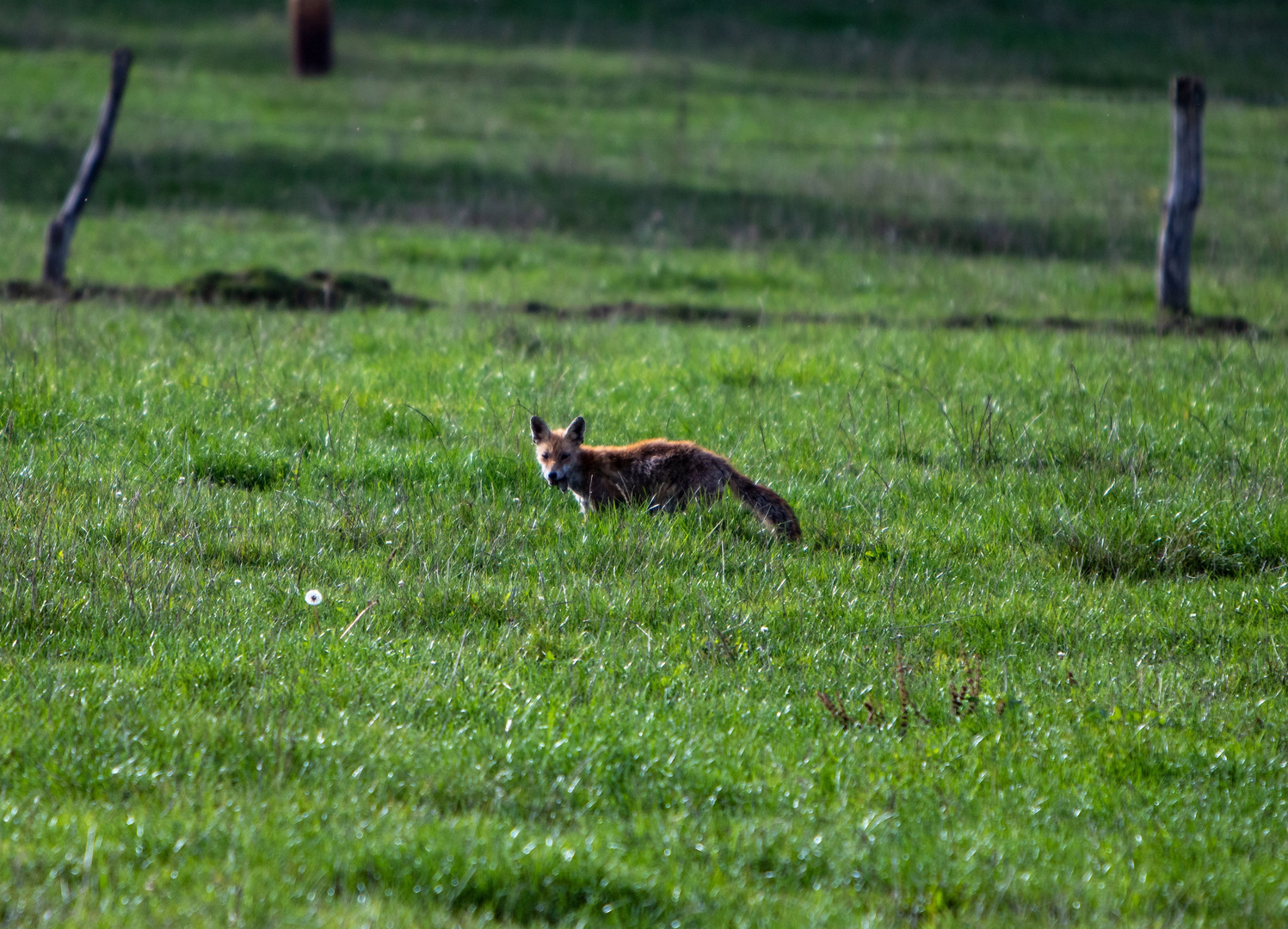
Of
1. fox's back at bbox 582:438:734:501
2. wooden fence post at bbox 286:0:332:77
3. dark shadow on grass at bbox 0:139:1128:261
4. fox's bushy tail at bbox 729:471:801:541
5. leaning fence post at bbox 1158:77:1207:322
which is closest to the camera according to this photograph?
fox's bushy tail at bbox 729:471:801:541

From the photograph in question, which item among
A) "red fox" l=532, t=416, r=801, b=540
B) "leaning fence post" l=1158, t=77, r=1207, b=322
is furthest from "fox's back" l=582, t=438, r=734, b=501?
"leaning fence post" l=1158, t=77, r=1207, b=322

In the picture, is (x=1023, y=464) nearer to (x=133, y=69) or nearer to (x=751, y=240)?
(x=751, y=240)

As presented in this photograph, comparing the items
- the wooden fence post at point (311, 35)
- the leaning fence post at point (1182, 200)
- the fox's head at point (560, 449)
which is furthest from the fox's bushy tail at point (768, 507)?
the wooden fence post at point (311, 35)

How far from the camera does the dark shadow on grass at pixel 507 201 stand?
2173 centimetres

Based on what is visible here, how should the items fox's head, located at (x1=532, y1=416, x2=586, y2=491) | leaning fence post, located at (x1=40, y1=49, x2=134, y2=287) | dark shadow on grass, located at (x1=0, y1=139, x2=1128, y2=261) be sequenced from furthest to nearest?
dark shadow on grass, located at (x1=0, y1=139, x2=1128, y2=261)
leaning fence post, located at (x1=40, y1=49, x2=134, y2=287)
fox's head, located at (x1=532, y1=416, x2=586, y2=491)

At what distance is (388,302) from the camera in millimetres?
15539

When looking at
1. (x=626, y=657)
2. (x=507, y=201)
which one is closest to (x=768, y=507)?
(x=626, y=657)

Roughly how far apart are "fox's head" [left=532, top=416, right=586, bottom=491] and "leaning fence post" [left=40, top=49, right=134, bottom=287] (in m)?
10.3

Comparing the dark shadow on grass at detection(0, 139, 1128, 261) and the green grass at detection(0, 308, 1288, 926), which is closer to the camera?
the green grass at detection(0, 308, 1288, 926)

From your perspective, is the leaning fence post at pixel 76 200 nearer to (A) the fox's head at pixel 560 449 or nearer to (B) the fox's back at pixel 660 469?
(A) the fox's head at pixel 560 449

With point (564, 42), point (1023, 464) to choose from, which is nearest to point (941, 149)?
point (564, 42)

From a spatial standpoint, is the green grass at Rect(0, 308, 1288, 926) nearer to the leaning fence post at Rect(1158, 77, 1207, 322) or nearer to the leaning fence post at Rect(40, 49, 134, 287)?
the leaning fence post at Rect(1158, 77, 1207, 322)

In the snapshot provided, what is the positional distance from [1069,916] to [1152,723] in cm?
168

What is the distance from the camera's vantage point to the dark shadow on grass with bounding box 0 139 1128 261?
71.3 ft
